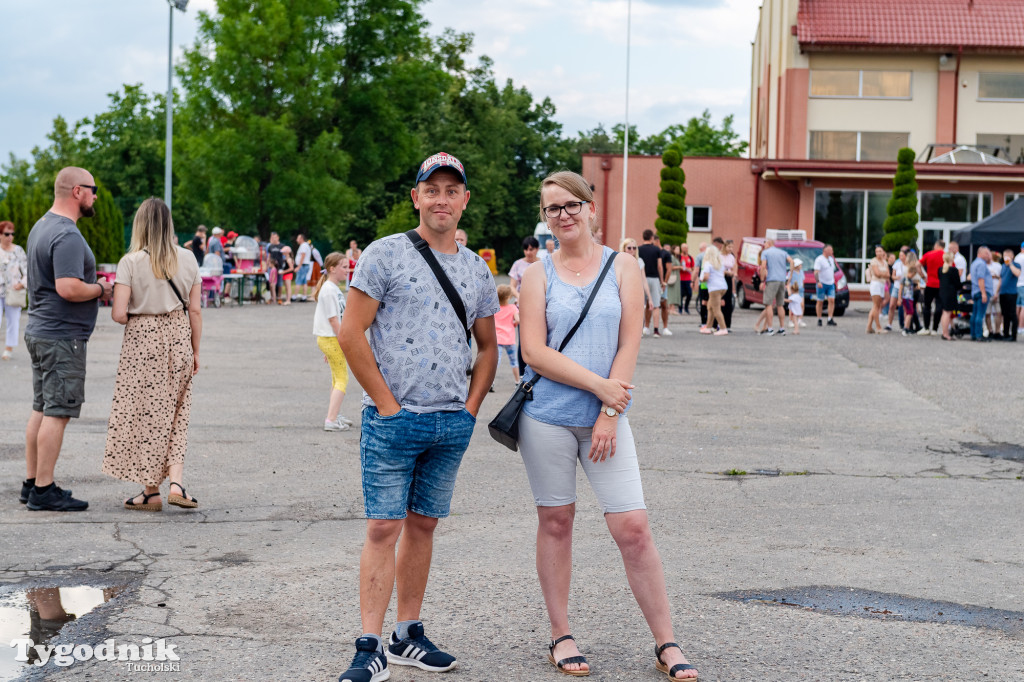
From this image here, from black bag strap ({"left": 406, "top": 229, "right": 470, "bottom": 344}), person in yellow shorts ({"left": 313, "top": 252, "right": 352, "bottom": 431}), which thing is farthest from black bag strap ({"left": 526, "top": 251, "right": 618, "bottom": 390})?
person in yellow shorts ({"left": 313, "top": 252, "right": 352, "bottom": 431})

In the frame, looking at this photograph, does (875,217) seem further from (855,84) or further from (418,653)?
(418,653)

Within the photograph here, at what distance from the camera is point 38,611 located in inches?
190

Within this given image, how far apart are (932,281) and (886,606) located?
19.0m

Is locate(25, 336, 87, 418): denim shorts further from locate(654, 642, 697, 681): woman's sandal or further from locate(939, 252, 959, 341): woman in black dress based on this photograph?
locate(939, 252, 959, 341): woman in black dress

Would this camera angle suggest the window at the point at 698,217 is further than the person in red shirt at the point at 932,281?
Yes

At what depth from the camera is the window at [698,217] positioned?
42594 millimetres

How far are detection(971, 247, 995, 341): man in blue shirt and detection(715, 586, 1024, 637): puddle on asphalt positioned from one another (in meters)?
18.0

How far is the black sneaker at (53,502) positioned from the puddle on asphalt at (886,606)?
3782 mm

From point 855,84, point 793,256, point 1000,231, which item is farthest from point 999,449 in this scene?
point 855,84

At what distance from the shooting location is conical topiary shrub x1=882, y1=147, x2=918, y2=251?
117 feet

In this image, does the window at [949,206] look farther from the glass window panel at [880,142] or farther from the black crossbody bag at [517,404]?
the black crossbody bag at [517,404]

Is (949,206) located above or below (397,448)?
above

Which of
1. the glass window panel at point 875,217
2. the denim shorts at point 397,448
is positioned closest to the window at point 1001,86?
the glass window panel at point 875,217

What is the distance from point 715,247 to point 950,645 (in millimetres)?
17685
